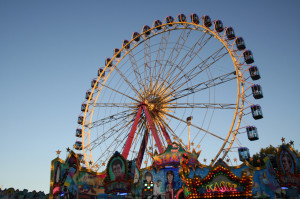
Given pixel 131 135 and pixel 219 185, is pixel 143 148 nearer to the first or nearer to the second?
pixel 131 135

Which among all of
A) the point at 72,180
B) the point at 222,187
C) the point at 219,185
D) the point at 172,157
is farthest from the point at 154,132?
the point at 222,187

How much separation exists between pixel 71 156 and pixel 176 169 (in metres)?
7.55

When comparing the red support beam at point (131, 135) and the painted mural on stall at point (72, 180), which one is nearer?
the painted mural on stall at point (72, 180)

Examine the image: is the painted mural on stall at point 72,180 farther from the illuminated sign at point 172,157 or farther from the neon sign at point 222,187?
the neon sign at point 222,187

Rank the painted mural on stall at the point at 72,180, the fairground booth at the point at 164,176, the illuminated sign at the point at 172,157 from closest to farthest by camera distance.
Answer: the fairground booth at the point at 164,176 → the painted mural on stall at the point at 72,180 → the illuminated sign at the point at 172,157

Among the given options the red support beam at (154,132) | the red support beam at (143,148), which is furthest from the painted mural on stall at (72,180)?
the red support beam at (154,132)

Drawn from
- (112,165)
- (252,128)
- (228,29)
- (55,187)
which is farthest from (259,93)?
(55,187)

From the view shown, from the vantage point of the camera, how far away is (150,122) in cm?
2225

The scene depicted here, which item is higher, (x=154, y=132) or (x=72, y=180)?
(x=154, y=132)

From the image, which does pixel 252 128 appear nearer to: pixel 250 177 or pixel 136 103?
pixel 250 177

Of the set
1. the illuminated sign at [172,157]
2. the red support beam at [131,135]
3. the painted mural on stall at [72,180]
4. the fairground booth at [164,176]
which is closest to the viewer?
the fairground booth at [164,176]

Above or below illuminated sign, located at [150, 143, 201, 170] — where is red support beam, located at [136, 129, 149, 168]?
above

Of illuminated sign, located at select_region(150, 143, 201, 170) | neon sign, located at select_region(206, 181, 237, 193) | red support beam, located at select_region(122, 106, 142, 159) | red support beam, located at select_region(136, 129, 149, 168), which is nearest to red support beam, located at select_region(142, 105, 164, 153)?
red support beam, located at select_region(122, 106, 142, 159)

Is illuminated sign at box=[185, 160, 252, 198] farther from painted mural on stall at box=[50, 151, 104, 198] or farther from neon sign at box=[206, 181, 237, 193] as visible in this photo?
painted mural on stall at box=[50, 151, 104, 198]
